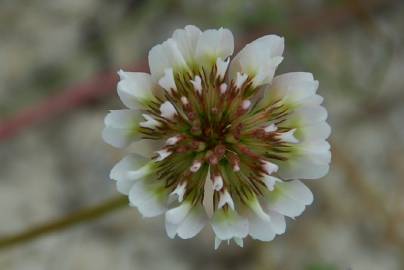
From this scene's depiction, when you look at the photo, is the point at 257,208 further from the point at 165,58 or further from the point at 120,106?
the point at 120,106

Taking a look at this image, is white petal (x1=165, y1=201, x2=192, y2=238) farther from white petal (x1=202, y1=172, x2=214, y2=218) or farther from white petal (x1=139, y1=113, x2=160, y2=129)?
white petal (x1=139, y1=113, x2=160, y2=129)

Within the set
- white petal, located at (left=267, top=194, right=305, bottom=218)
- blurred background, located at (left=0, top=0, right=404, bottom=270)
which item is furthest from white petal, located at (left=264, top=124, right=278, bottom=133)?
blurred background, located at (left=0, top=0, right=404, bottom=270)

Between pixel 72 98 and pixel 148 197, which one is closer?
pixel 148 197

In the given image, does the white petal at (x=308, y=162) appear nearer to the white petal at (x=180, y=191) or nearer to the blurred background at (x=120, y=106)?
the white petal at (x=180, y=191)

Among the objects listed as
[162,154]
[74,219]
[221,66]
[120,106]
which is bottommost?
[120,106]

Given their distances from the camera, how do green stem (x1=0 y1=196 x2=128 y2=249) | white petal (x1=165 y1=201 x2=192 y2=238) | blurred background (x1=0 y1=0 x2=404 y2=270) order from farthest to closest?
blurred background (x1=0 y1=0 x2=404 y2=270) → green stem (x1=0 y1=196 x2=128 y2=249) → white petal (x1=165 y1=201 x2=192 y2=238)

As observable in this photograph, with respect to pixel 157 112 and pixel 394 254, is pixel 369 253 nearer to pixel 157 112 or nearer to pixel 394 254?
pixel 394 254

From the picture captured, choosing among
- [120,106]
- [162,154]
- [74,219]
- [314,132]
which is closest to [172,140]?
[162,154]
